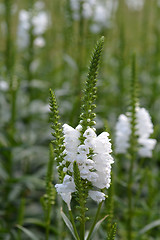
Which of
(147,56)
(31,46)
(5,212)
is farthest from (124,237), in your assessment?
(147,56)

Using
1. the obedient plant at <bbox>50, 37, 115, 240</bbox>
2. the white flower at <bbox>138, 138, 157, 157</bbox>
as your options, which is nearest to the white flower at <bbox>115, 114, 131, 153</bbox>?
the white flower at <bbox>138, 138, 157, 157</bbox>

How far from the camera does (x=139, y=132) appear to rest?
2641 mm

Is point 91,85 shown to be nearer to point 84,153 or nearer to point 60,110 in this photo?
point 84,153

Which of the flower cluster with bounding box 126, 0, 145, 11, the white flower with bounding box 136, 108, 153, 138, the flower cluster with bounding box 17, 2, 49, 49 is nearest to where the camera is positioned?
the white flower with bounding box 136, 108, 153, 138

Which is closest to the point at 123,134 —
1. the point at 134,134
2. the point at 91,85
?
the point at 134,134

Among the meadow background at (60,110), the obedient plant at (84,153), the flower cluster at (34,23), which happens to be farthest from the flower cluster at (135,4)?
the obedient plant at (84,153)

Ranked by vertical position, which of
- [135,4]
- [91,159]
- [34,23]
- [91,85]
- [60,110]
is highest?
[135,4]

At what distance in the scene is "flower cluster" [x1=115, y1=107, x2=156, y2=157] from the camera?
261cm

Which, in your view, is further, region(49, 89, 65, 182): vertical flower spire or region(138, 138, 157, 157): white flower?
region(138, 138, 157, 157): white flower

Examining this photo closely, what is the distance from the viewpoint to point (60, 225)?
2.54 m

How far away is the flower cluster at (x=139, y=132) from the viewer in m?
2.61

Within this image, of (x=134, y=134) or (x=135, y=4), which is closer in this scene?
(x=134, y=134)

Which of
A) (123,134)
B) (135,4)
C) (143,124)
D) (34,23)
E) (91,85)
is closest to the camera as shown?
(91,85)

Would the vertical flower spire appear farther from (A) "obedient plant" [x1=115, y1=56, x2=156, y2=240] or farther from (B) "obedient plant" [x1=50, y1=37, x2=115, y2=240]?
(A) "obedient plant" [x1=115, y1=56, x2=156, y2=240]
